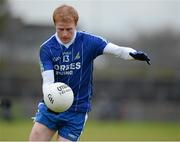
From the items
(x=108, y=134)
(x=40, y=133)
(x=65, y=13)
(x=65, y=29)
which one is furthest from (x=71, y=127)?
(x=108, y=134)

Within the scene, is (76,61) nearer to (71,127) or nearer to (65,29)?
(65,29)

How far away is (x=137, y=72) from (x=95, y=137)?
896 inches

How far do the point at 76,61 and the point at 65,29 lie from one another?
1.83 ft

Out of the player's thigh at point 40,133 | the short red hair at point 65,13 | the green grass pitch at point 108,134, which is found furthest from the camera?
the green grass pitch at point 108,134

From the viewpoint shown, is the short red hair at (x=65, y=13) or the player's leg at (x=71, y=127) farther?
the player's leg at (x=71, y=127)

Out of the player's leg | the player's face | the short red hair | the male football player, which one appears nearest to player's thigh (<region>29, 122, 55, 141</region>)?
the male football player

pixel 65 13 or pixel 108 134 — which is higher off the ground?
pixel 65 13

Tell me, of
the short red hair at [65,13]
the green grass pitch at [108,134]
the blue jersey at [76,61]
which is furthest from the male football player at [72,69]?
the green grass pitch at [108,134]

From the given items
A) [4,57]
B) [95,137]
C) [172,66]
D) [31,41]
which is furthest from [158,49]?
[95,137]

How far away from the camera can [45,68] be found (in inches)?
408

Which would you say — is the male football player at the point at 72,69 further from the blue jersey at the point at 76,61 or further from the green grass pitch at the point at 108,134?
the green grass pitch at the point at 108,134

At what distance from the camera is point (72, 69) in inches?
415

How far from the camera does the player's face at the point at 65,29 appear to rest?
10156 mm

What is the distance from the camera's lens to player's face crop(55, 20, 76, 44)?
10156mm
